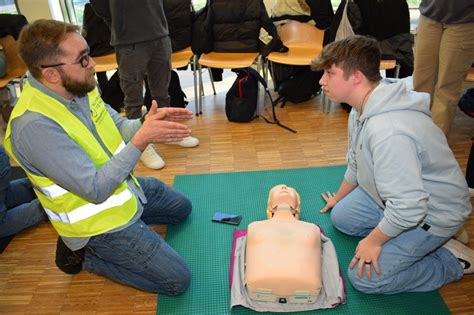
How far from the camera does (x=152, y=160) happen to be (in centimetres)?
269

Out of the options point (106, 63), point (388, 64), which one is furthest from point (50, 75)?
point (388, 64)

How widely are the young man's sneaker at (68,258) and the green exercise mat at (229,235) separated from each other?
405 millimetres

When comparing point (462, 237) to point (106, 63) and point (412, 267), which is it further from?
point (106, 63)

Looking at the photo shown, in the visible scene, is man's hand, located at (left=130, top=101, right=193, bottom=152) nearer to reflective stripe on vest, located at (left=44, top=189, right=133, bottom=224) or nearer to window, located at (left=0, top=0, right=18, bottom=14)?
reflective stripe on vest, located at (left=44, top=189, right=133, bottom=224)

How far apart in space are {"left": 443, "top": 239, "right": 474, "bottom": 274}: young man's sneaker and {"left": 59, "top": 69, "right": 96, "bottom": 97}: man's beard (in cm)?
166

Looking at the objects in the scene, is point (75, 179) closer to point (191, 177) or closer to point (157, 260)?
point (157, 260)

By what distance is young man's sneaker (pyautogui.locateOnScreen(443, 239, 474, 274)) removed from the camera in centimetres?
169

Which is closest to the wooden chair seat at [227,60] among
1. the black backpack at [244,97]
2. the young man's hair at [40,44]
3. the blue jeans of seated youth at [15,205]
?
the black backpack at [244,97]

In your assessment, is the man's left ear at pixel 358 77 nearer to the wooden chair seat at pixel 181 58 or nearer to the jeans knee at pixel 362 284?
the jeans knee at pixel 362 284

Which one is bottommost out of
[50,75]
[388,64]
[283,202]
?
[283,202]

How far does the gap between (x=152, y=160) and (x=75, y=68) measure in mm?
1304

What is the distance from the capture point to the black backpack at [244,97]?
10.7 feet

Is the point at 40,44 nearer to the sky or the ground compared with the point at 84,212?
nearer to the sky

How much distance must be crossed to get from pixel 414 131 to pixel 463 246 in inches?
→ 28.1
